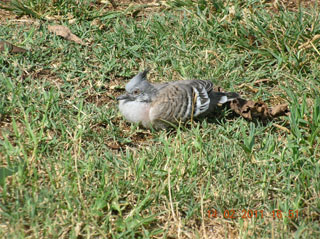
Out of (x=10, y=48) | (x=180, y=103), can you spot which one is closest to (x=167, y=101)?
(x=180, y=103)

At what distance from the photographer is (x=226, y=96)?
5.55 m

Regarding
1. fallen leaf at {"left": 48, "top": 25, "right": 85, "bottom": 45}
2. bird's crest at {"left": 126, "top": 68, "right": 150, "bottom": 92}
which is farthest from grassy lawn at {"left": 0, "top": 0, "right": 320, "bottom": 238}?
bird's crest at {"left": 126, "top": 68, "right": 150, "bottom": 92}

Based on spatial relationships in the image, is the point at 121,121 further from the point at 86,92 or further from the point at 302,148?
the point at 302,148

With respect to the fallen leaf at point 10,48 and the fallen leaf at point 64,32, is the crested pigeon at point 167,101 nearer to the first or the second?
the fallen leaf at point 64,32

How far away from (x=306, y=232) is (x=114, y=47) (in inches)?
132

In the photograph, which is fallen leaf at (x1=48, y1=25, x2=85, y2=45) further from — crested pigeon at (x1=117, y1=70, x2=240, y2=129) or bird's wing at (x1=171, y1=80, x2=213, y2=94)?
bird's wing at (x1=171, y1=80, x2=213, y2=94)

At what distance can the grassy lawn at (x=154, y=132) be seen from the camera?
13.4 feet

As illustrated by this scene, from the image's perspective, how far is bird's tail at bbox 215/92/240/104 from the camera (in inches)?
217

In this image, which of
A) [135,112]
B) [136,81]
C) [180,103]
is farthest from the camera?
[136,81]

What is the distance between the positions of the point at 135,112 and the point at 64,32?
5.68 ft

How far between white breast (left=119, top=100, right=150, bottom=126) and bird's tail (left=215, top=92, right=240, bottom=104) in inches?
32.3

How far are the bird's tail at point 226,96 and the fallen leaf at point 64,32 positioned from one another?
1881 mm

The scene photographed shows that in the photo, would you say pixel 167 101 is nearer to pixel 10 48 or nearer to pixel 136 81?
pixel 136 81

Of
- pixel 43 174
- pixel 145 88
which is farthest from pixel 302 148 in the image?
pixel 43 174
